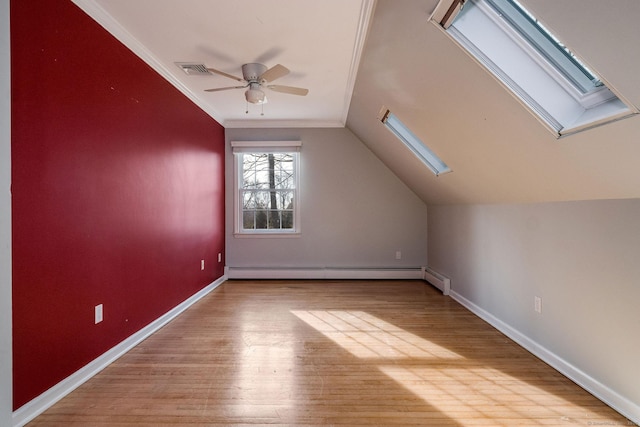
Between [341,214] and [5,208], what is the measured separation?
4.04m

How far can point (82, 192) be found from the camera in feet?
6.35

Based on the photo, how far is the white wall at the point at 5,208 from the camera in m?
1.00

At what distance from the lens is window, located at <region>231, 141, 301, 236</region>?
490cm

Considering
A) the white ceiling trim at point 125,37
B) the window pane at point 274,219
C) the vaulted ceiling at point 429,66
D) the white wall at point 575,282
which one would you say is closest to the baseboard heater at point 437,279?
the white wall at point 575,282

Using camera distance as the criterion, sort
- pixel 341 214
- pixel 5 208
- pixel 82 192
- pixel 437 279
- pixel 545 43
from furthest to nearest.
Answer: pixel 341 214 < pixel 437 279 < pixel 82 192 < pixel 545 43 < pixel 5 208

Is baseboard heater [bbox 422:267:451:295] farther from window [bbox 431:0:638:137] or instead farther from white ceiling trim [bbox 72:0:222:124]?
white ceiling trim [bbox 72:0:222:124]

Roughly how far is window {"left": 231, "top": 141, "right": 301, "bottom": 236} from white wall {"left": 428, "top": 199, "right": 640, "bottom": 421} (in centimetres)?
276

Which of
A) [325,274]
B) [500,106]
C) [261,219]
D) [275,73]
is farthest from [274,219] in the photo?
[500,106]

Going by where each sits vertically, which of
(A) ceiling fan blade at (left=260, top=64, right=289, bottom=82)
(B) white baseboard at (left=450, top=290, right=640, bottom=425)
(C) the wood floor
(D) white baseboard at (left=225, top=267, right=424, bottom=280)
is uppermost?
(A) ceiling fan blade at (left=260, top=64, right=289, bottom=82)

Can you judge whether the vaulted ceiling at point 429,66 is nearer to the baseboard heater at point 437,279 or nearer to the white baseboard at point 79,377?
A: the baseboard heater at point 437,279

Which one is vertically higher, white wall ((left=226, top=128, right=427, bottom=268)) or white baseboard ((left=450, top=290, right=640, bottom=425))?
white wall ((left=226, top=128, right=427, bottom=268))

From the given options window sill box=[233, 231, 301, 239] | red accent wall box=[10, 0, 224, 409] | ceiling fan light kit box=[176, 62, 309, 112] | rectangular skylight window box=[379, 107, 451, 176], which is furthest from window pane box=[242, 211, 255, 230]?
rectangular skylight window box=[379, 107, 451, 176]

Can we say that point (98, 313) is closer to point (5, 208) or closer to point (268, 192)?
point (5, 208)

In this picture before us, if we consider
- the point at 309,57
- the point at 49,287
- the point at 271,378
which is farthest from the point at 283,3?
the point at 271,378
